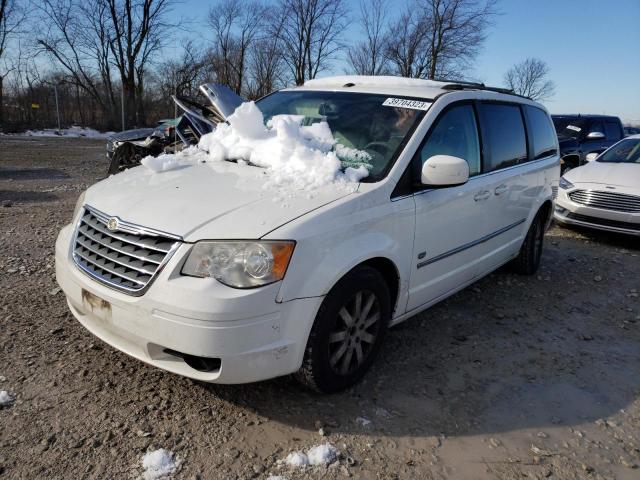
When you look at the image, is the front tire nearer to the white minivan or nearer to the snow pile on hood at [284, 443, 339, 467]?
the white minivan

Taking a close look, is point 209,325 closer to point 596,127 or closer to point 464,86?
point 464,86

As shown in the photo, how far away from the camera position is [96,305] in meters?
2.54

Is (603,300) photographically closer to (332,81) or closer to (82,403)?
(332,81)

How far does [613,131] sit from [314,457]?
13.0 m

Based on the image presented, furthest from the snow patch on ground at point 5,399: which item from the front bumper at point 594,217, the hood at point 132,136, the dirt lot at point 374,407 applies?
the hood at point 132,136

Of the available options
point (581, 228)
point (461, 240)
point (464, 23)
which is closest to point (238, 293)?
point (461, 240)

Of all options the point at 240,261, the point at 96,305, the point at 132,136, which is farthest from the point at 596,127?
the point at 96,305

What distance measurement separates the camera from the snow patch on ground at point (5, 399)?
100 inches

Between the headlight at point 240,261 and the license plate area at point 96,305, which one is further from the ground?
the headlight at point 240,261

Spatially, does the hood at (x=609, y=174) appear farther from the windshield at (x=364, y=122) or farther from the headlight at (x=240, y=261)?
the headlight at (x=240, y=261)

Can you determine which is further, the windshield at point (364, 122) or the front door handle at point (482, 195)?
the front door handle at point (482, 195)

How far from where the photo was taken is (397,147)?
3029 mm

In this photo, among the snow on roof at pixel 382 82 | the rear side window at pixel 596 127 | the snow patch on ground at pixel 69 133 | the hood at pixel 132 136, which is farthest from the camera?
the snow patch on ground at pixel 69 133

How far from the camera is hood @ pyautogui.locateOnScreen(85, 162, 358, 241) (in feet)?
7.72
